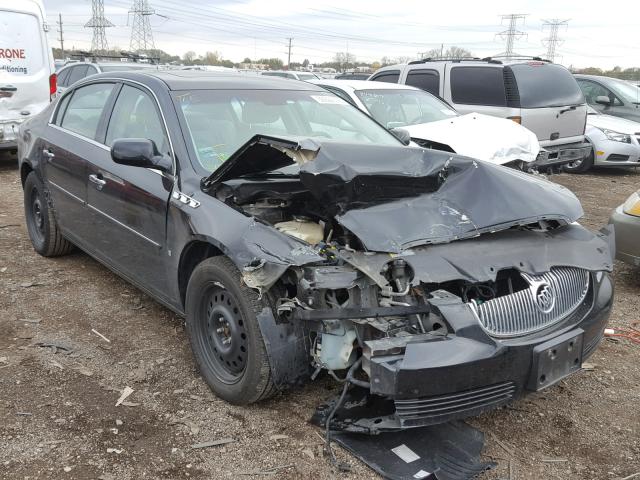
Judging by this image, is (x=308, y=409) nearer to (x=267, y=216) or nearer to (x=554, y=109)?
(x=267, y=216)

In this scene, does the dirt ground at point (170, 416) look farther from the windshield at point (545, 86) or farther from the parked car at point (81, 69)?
the parked car at point (81, 69)

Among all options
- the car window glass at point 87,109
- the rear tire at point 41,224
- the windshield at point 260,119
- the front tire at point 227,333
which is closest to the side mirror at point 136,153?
the windshield at point 260,119

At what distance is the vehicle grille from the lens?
252 cm

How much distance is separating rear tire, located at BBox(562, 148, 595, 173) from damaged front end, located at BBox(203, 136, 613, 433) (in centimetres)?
823

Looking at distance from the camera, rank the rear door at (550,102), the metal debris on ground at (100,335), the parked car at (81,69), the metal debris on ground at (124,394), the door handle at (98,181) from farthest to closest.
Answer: the parked car at (81,69) < the rear door at (550,102) < the door handle at (98,181) < the metal debris on ground at (100,335) < the metal debris on ground at (124,394)

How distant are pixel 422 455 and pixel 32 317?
3.01m

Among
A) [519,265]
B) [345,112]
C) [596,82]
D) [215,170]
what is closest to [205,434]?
[215,170]

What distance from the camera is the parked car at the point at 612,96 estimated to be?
1194cm

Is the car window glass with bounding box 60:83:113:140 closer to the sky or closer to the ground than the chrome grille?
closer to the sky

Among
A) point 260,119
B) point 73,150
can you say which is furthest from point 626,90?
point 73,150

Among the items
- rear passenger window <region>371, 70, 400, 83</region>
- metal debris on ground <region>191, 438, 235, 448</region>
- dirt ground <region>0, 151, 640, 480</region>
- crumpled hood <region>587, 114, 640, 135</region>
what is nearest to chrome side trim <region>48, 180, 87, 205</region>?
dirt ground <region>0, 151, 640, 480</region>

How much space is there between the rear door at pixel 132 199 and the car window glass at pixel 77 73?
930 cm

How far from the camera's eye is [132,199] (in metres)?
3.82

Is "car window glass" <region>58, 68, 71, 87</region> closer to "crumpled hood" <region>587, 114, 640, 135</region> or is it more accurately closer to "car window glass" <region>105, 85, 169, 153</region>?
"car window glass" <region>105, 85, 169, 153</region>
